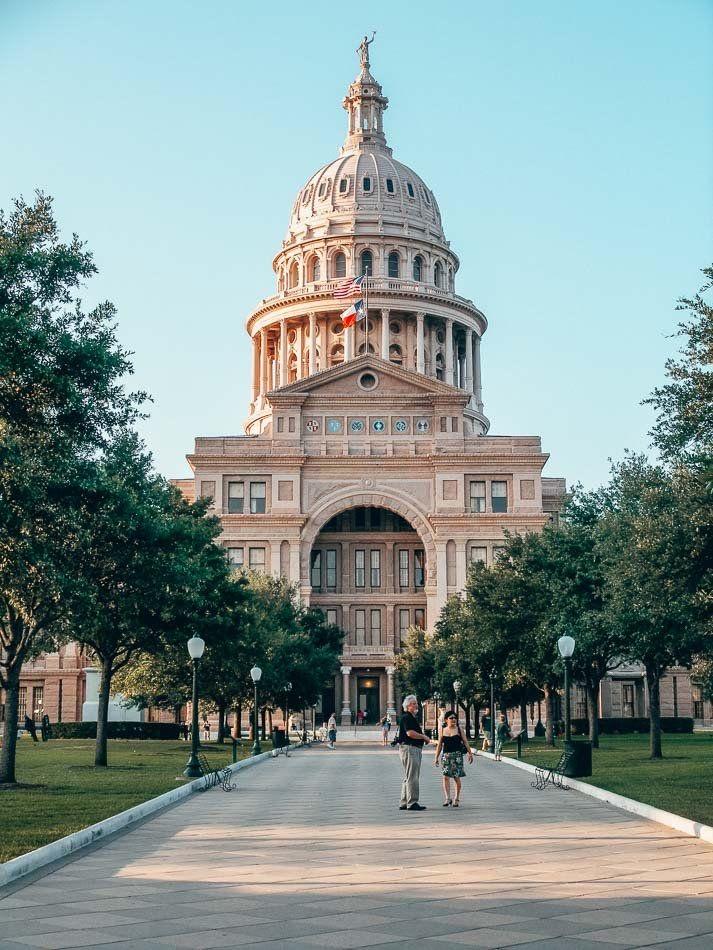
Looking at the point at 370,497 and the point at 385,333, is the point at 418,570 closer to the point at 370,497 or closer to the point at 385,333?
the point at 370,497

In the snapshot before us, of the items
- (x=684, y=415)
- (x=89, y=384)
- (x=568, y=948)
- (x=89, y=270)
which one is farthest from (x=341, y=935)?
(x=89, y=270)

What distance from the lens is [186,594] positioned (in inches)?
1426

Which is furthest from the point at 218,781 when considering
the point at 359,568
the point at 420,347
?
the point at 420,347

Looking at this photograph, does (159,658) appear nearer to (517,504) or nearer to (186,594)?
(186,594)

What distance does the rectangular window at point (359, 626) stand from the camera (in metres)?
95.6

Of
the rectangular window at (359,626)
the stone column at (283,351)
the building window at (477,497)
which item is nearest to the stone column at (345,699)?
the rectangular window at (359,626)

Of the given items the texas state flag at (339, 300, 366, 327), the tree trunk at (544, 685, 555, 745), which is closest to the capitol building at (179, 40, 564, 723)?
the texas state flag at (339, 300, 366, 327)

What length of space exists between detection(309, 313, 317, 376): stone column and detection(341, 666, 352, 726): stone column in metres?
32.6

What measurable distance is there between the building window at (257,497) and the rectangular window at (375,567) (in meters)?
11.2

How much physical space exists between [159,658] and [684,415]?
29702 millimetres

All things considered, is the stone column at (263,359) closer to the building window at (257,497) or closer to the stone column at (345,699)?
the building window at (257,497)

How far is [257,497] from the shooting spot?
9119 cm

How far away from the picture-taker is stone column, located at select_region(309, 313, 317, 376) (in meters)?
115

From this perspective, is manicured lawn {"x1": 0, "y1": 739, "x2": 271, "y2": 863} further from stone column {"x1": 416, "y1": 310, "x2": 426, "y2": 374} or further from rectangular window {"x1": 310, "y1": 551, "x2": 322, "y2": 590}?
stone column {"x1": 416, "y1": 310, "x2": 426, "y2": 374}
